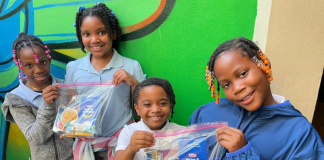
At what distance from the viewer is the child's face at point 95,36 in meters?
1.72

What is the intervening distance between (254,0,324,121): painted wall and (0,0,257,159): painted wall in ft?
0.62

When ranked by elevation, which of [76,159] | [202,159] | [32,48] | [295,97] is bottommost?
[76,159]

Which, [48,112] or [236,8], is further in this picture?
[236,8]

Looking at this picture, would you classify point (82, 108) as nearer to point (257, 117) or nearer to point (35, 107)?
point (35, 107)

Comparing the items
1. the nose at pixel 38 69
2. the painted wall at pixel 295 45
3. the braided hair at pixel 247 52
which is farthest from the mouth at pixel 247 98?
the nose at pixel 38 69

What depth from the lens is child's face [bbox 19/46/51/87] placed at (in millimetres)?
1660

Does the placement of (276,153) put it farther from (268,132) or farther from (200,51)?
Answer: (200,51)

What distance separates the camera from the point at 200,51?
1882 mm

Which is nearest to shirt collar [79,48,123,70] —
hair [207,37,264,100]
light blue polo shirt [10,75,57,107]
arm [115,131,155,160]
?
light blue polo shirt [10,75,57,107]

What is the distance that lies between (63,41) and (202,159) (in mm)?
1752

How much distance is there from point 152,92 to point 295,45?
3.52ft

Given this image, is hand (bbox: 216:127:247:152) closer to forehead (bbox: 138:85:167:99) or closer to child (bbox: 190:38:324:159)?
child (bbox: 190:38:324:159)

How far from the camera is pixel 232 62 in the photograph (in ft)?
3.67

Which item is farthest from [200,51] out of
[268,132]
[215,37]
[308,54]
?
[268,132]
